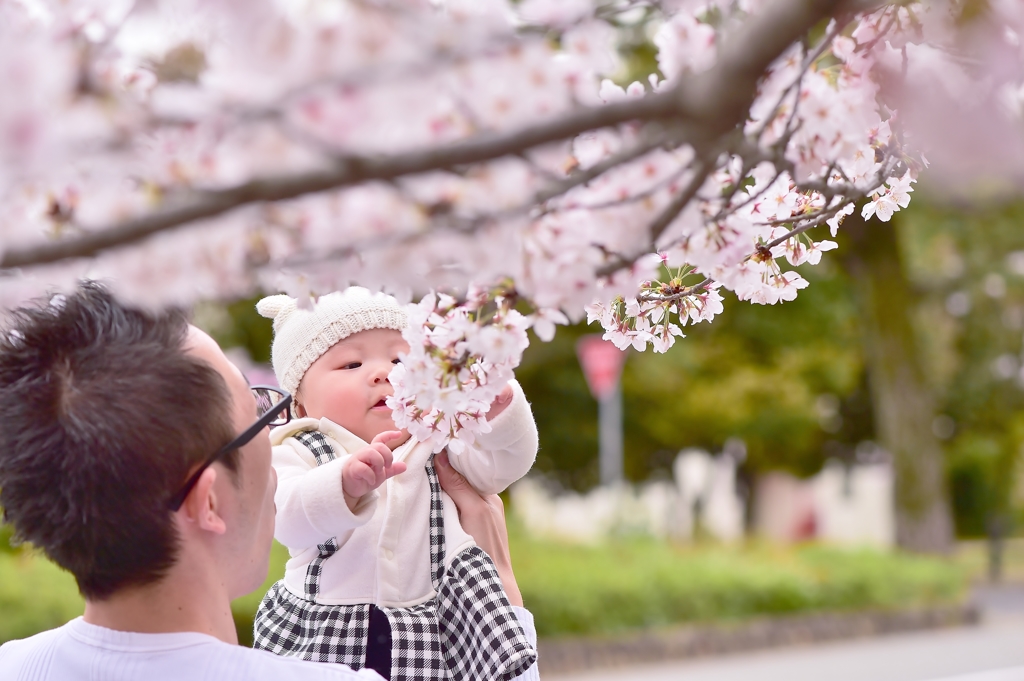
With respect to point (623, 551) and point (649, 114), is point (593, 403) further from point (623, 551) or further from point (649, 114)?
point (649, 114)

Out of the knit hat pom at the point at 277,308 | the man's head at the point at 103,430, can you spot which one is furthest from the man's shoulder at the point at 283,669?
the knit hat pom at the point at 277,308

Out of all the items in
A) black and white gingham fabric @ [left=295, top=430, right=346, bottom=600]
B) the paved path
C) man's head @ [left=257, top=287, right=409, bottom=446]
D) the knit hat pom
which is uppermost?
the knit hat pom

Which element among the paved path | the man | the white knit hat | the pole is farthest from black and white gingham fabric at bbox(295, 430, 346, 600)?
the pole

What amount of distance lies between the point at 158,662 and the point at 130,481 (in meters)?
0.19

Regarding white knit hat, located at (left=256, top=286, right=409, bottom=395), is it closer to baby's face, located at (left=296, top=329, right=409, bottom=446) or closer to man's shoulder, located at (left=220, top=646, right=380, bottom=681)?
baby's face, located at (left=296, top=329, right=409, bottom=446)

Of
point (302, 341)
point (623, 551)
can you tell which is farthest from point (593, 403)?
point (302, 341)

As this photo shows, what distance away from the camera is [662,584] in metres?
8.12

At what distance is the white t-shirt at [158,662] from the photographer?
3.66 feet

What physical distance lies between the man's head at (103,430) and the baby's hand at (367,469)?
235mm

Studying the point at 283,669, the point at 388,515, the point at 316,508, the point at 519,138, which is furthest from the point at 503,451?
the point at 519,138

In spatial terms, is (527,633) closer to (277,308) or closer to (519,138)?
(277,308)

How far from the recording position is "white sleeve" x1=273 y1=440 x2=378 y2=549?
141 centimetres

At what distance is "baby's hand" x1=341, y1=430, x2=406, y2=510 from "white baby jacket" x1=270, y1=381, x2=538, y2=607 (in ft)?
0.14

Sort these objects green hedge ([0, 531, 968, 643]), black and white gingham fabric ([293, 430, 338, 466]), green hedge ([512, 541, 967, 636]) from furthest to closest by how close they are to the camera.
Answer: green hedge ([512, 541, 967, 636])
green hedge ([0, 531, 968, 643])
black and white gingham fabric ([293, 430, 338, 466])
